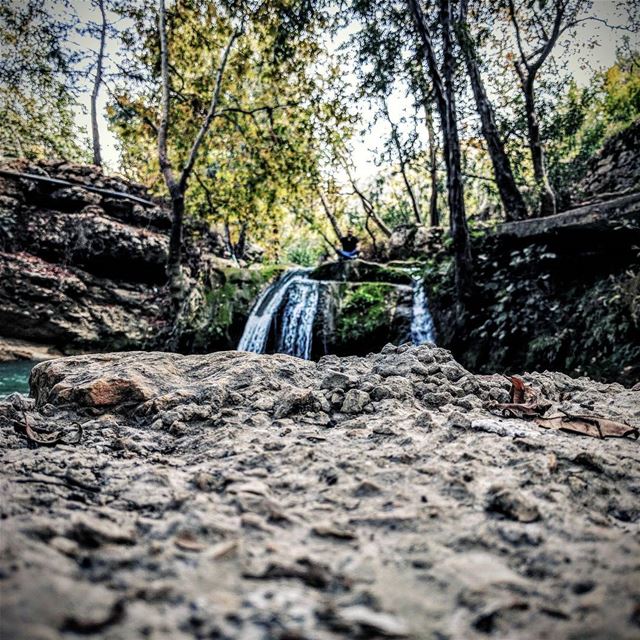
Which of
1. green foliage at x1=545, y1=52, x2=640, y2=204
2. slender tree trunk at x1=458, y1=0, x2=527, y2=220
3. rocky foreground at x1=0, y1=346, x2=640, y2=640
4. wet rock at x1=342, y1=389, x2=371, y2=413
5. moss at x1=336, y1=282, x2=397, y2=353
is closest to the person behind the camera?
rocky foreground at x1=0, y1=346, x2=640, y2=640

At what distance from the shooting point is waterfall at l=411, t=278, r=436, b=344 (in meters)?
7.25

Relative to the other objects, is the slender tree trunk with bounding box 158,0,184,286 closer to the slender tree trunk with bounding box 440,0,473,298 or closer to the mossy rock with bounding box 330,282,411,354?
the mossy rock with bounding box 330,282,411,354

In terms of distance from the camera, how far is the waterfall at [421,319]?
725 cm

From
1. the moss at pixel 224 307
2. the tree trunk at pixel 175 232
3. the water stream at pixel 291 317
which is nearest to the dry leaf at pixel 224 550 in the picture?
the water stream at pixel 291 317

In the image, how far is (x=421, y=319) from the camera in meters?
7.60

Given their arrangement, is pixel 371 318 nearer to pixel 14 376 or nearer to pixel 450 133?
pixel 450 133

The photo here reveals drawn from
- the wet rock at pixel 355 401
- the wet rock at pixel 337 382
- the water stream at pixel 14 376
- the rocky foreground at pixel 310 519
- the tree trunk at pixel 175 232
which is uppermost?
the tree trunk at pixel 175 232

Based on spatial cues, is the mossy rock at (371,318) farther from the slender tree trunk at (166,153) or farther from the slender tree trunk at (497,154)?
the slender tree trunk at (166,153)

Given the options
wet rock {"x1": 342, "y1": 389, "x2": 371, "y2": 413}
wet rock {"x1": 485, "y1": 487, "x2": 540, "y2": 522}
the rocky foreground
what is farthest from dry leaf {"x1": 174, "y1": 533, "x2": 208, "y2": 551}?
wet rock {"x1": 342, "y1": 389, "x2": 371, "y2": 413}

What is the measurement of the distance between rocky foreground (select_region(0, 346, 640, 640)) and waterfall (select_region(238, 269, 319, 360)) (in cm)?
623

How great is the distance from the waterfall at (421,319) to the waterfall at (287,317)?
227 centimetres

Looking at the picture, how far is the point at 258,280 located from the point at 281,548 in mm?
9779

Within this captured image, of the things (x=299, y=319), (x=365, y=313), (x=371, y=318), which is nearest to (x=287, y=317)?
(x=299, y=319)

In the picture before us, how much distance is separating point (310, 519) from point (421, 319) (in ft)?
22.6
